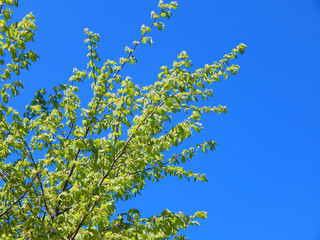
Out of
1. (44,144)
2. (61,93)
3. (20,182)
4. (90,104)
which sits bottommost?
(20,182)

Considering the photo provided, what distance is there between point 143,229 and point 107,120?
2323 mm

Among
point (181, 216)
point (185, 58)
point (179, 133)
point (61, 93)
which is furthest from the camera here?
point (61, 93)

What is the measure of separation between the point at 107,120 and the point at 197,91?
203 cm

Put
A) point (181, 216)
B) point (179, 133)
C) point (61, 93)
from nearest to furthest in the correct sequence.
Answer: point (179, 133) < point (181, 216) < point (61, 93)

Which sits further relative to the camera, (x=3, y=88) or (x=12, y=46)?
(x=3, y=88)

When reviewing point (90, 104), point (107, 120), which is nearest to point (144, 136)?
point (107, 120)

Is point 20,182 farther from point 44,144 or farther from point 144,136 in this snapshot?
point 144,136

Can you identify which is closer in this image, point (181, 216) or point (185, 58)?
point (181, 216)

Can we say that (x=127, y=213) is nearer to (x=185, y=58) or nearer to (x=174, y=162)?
(x=174, y=162)

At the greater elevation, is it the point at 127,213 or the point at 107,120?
the point at 107,120

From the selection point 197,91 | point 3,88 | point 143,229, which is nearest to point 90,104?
point 3,88

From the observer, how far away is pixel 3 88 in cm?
677

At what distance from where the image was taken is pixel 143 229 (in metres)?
5.62

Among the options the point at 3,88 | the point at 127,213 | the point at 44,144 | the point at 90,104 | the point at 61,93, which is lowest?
the point at 127,213
